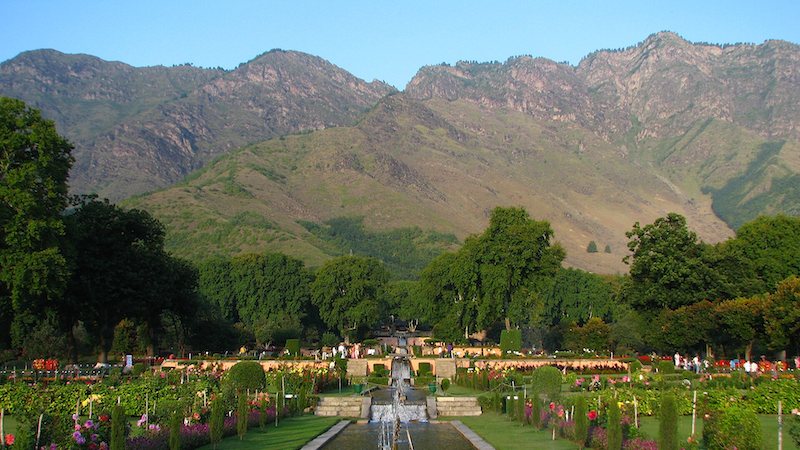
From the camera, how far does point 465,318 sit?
7300cm

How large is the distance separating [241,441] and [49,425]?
23.8ft

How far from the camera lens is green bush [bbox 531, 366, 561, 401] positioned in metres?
26.1

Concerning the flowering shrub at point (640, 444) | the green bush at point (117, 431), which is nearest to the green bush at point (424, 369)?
the flowering shrub at point (640, 444)

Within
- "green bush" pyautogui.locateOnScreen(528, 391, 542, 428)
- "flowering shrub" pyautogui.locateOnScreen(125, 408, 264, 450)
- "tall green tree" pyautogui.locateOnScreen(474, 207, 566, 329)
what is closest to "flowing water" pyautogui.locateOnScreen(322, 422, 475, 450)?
"green bush" pyautogui.locateOnScreen(528, 391, 542, 428)

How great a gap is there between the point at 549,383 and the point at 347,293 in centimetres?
6635

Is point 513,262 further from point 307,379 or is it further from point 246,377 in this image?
point 246,377

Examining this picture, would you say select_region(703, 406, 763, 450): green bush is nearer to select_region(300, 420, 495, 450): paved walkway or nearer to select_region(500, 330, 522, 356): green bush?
select_region(300, 420, 495, 450): paved walkway

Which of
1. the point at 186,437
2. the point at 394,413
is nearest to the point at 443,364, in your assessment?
the point at 394,413

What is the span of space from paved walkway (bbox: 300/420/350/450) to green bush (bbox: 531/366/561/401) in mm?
7715

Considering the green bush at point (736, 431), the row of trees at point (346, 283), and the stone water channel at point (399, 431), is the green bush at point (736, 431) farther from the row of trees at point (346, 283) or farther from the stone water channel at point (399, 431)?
the row of trees at point (346, 283)

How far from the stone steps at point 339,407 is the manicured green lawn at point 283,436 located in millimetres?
2003

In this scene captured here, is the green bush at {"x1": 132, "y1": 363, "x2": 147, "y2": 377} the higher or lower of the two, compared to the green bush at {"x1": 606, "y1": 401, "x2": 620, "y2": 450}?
lower

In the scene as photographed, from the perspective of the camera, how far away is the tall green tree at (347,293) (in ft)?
294

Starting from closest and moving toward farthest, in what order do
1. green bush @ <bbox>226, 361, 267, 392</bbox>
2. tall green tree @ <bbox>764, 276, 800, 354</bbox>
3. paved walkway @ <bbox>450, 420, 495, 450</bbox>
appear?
paved walkway @ <bbox>450, 420, 495, 450</bbox> → green bush @ <bbox>226, 361, 267, 392</bbox> → tall green tree @ <bbox>764, 276, 800, 354</bbox>
